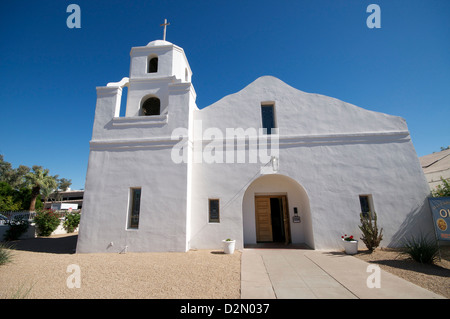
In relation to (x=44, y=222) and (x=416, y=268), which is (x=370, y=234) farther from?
(x=44, y=222)

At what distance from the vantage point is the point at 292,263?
650 cm

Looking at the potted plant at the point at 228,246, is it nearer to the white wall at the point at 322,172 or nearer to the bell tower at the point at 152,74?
the white wall at the point at 322,172

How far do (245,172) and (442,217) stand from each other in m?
7.01

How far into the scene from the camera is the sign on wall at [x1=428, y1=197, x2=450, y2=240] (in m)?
6.62

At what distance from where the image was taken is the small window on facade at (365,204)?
A: 8.61 m

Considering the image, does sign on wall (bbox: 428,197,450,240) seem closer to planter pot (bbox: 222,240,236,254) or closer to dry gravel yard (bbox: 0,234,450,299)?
dry gravel yard (bbox: 0,234,450,299)

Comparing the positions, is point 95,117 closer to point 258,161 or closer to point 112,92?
point 112,92

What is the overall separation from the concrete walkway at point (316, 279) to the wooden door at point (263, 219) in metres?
2.64

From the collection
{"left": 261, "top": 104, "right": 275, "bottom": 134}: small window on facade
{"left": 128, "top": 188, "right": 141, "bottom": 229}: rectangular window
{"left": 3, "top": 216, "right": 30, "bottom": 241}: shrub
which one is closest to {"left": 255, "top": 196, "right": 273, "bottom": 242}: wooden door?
{"left": 261, "top": 104, "right": 275, "bottom": 134}: small window on facade

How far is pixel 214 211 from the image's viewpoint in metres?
8.99

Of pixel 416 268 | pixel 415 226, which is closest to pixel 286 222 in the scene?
pixel 416 268

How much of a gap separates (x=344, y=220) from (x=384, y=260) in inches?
78.2
